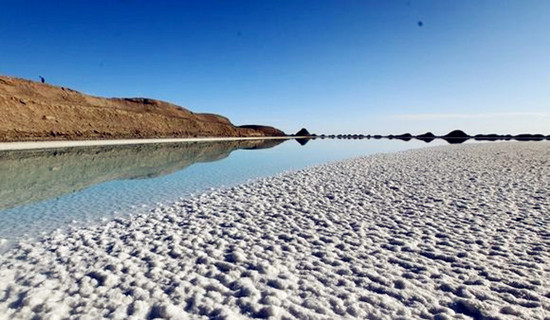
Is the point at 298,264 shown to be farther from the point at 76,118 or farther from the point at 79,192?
the point at 76,118

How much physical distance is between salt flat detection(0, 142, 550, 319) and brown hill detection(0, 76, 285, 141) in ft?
192

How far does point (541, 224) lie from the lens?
8.97m

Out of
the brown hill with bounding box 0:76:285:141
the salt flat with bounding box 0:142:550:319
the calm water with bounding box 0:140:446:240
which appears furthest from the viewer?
the brown hill with bounding box 0:76:285:141

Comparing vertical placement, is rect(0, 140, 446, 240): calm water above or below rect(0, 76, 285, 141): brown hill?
below

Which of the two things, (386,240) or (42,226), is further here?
(42,226)

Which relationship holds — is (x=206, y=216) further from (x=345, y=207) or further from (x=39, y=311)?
(x=39, y=311)

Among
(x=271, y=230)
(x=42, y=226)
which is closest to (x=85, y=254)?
(x=42, y=226)

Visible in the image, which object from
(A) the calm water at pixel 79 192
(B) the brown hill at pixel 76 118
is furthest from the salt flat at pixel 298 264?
(B) the brown hill at pixel 76 118

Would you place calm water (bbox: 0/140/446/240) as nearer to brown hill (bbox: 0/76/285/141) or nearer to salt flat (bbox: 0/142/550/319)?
salt flat (bbox: 0/142/550/319)

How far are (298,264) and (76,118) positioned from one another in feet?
317

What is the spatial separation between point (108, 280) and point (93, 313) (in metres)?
1.12

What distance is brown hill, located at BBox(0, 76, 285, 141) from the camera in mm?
65125

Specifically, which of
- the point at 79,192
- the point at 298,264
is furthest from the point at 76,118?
the point at 298,264

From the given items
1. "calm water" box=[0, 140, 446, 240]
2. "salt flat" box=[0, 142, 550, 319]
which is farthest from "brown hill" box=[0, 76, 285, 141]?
"salt flat" box=[0, 142, 550, 319]
